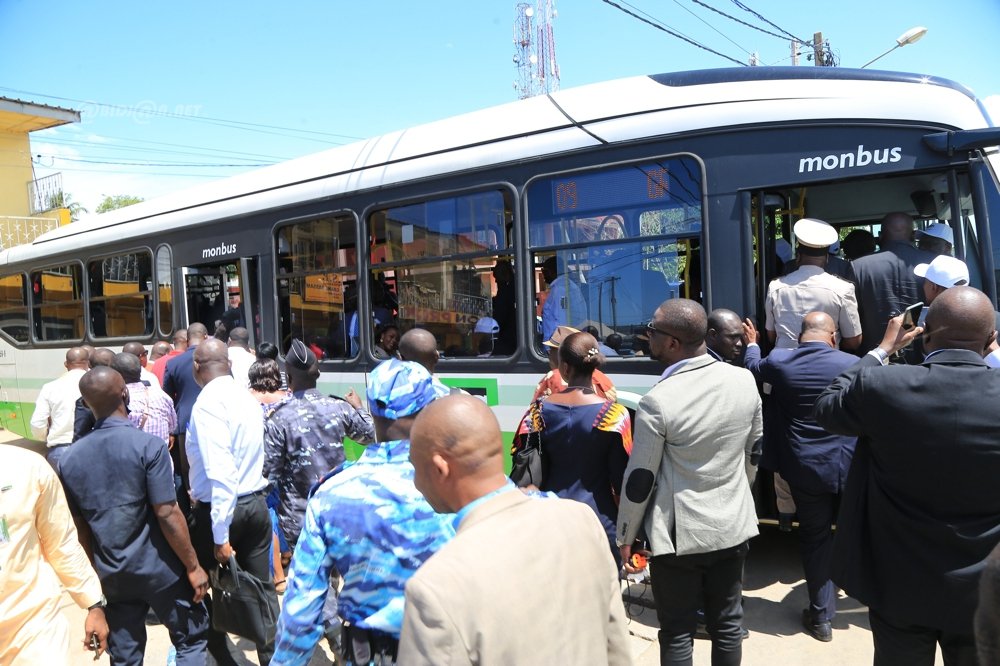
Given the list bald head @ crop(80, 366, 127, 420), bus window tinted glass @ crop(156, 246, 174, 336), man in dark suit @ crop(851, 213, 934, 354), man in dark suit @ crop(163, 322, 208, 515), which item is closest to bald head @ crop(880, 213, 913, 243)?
man in dark suit @ crop(851, 213, 934, 354)

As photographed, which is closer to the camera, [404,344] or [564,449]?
[564,449]

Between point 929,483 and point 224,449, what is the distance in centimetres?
304

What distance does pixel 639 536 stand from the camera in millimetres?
3016

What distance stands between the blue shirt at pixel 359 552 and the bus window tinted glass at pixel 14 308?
10.8 metres

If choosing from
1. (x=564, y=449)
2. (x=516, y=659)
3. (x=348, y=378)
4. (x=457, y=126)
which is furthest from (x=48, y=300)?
(x=516, y=659)

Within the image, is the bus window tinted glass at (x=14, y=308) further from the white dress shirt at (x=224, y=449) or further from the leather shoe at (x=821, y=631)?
the leather shoe at (x=821, y=631)

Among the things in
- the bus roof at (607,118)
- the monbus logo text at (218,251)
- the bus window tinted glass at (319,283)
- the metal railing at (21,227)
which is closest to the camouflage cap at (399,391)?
the bus roof at (607,118)

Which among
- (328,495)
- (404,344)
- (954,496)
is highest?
(404,344)

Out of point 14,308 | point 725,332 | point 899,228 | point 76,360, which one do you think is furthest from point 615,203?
point 14,308

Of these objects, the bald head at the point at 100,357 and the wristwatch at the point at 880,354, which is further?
the bald head at the point at 100,357

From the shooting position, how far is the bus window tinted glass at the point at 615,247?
15.4ft

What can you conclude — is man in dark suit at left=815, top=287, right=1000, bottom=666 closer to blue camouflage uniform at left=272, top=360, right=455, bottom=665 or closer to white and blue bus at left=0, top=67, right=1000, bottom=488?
blue camouflage uniform at left=272, top=360, right=455, bottom=665

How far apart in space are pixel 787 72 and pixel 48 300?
32.9 feet

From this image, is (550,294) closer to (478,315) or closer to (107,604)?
(478,315)
